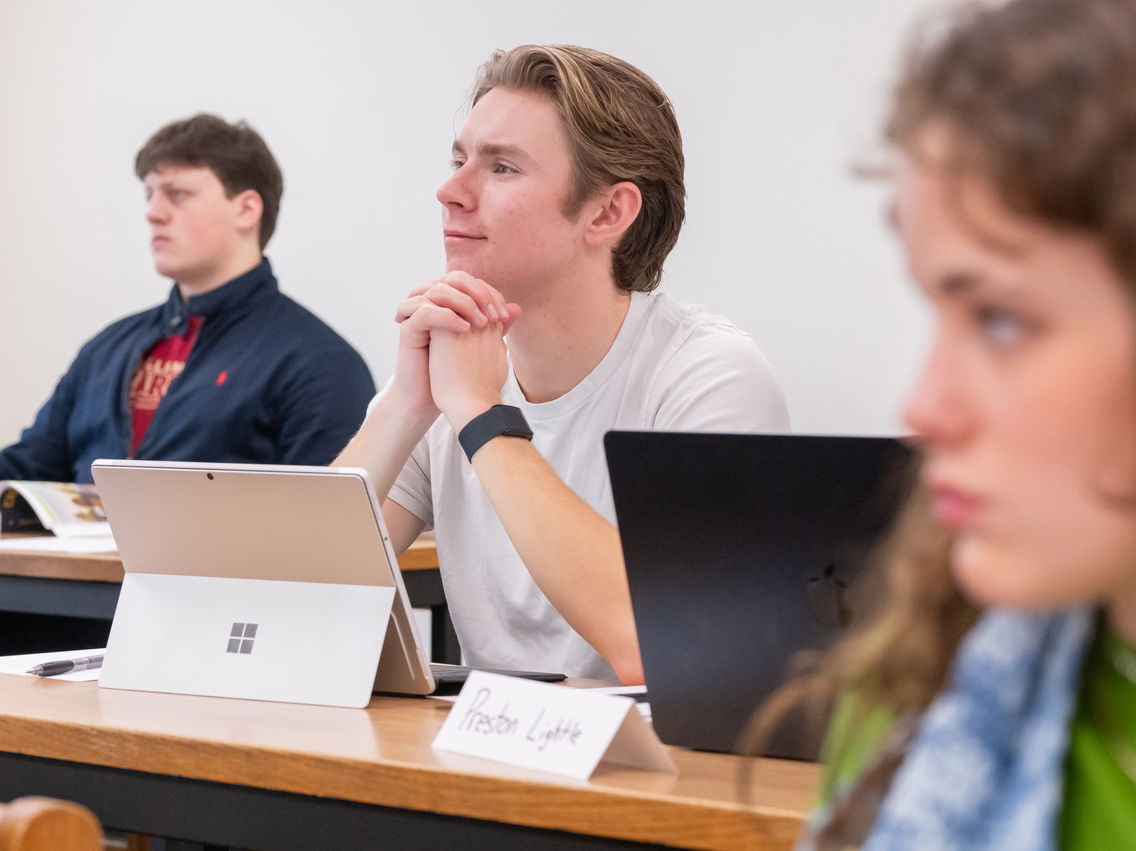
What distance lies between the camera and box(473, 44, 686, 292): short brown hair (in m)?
1.73

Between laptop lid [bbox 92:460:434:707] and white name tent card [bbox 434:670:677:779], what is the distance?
0.18 meters

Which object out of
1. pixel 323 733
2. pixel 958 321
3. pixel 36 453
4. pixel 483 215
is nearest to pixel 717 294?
pixel 483 215

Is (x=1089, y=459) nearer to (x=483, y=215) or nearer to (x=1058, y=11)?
(x=1058, y=11)

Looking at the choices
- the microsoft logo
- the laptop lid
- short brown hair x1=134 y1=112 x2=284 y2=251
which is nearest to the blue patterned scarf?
the laptop lid

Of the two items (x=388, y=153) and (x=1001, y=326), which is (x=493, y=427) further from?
(x=388, y=153)

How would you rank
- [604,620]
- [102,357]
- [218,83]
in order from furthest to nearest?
1. [218,83]
2. [102,357]
3. [604,620]

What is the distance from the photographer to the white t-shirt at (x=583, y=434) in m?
1.59

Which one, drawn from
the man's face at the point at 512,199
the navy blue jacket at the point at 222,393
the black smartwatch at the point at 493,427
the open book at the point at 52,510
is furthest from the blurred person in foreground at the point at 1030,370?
the navy blue jacket at the point at 222,393

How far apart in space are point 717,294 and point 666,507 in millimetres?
1982

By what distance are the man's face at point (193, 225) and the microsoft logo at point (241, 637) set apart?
199 centimetres

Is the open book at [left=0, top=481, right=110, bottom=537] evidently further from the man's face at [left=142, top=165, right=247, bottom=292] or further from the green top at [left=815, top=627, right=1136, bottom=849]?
the green top at [left=815, top=627, right=1136, bottom=849]

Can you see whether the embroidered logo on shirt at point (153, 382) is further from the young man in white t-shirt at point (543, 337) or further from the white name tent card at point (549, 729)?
the white name tent card at point (549, 729)

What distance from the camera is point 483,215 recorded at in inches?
66.5

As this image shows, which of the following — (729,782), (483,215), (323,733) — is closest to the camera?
(729,782)
